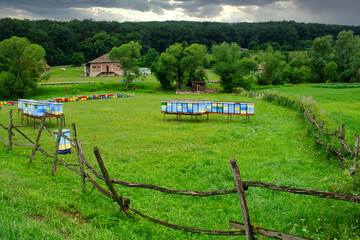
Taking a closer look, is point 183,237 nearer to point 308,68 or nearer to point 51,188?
point 51,188

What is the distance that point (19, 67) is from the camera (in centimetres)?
4897

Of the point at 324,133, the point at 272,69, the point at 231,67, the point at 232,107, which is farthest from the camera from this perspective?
the point at 272,69

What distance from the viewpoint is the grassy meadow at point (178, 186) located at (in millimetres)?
7000

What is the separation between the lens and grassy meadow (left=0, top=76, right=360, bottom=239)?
276 inches

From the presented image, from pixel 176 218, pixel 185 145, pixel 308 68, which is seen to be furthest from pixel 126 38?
pixel 176 218

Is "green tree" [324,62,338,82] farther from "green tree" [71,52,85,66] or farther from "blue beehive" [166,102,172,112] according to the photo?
"green tree" [71,52,85,66]

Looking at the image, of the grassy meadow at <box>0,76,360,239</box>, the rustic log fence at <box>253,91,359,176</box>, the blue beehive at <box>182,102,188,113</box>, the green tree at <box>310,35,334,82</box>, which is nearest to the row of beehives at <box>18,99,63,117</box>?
the grassy meadow at <box>0,76,360,239</box>

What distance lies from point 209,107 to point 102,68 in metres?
68.6

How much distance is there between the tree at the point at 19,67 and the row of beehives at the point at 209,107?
3255cm

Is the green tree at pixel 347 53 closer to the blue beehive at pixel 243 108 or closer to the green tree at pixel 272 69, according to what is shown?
the green tree at pixel 272 69

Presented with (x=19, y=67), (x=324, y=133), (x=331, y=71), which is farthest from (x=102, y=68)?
(x=324, y=133)

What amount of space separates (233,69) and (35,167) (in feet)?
188

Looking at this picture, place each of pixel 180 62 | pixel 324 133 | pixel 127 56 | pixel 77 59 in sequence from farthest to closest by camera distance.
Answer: pixel 77 59 < pixel 127 56 < pixel 180 62 < pixel 324 133

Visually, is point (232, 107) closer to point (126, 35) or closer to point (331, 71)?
point (331, 71)
